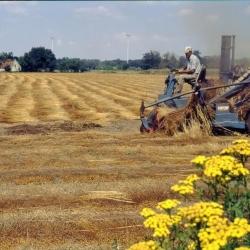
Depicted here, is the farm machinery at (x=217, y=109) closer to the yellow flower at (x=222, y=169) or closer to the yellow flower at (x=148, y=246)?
the yellow flower at (x=222, y=169)

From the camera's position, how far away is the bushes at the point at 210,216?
2940 mm

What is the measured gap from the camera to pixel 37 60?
4619 inches

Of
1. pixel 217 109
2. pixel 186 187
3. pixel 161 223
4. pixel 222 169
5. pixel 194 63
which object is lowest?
pixel 217 109

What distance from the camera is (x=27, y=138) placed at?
1316 centimetres

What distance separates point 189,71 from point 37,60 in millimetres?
105261

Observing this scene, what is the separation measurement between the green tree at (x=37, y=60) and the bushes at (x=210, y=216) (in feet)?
376

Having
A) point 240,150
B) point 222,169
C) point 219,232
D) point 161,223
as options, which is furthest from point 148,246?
point 240,150

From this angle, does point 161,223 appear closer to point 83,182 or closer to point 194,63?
point 83,182

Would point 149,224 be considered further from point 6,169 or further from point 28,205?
point 6,169

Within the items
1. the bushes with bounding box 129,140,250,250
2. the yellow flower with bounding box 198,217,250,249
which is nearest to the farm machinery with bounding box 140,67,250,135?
the bushes with bounding box 129,140,250,250

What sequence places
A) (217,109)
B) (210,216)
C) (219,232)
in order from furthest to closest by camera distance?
1. (217,109)
2. (210,216)
3. (219,232)

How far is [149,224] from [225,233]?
45 centimetres

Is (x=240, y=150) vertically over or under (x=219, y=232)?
over

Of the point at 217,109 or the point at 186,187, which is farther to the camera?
the point at 217,109
